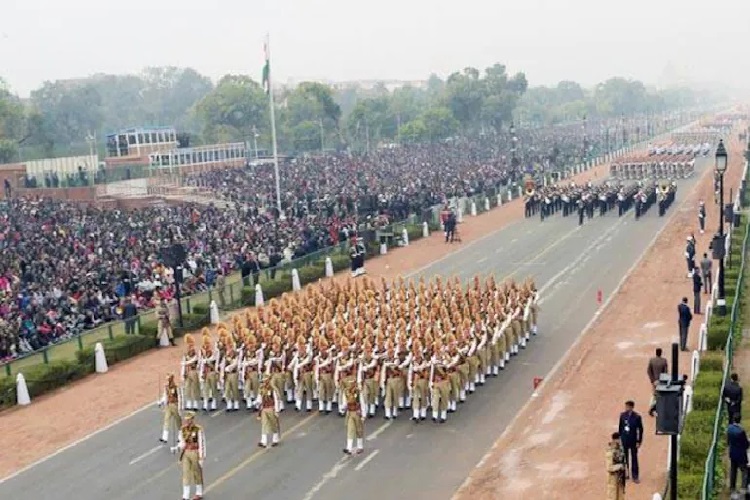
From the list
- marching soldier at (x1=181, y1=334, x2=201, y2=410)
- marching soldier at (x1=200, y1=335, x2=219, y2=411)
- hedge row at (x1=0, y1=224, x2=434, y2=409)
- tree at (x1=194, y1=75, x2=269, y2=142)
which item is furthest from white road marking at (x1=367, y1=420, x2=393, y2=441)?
tree at (x1=194, y1=75, x2=269, y2=142)

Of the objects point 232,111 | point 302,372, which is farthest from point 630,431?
point 232,111

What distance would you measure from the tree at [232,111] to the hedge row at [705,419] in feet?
304

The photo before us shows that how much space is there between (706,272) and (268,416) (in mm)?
15458

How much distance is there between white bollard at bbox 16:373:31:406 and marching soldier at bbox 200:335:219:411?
455 cm

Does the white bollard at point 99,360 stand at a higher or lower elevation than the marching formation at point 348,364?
lower

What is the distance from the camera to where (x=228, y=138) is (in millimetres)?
110562

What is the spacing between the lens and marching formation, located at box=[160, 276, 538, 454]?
18.9 meters

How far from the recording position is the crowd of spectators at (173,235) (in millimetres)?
27781

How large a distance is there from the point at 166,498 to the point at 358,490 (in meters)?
3.04

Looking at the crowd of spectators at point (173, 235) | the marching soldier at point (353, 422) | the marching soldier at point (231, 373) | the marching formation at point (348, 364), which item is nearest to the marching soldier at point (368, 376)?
the marching formation at point (348, 364)

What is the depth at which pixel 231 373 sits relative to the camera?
65.9 ft

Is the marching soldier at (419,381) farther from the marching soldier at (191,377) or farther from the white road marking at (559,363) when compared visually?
the marching soldier at (191,377)

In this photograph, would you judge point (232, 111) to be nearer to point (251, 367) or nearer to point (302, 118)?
point (302, 118)

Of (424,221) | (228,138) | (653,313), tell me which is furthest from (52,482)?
(228,138)
